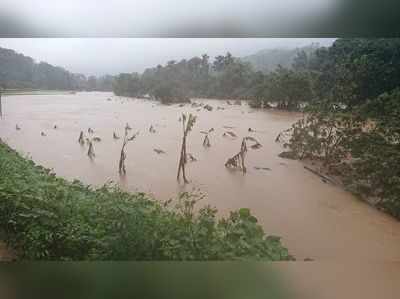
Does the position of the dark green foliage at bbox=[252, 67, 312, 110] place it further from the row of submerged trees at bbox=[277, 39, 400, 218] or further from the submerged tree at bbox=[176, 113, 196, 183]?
the submerged tree at bbox=[176, 113, 196, 183]

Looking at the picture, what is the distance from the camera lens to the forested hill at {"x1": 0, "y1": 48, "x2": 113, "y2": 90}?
2.12 m

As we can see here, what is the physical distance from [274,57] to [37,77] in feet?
4.60

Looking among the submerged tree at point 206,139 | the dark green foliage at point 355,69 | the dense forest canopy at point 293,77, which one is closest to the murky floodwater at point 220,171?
the submerged tree at point 206,139

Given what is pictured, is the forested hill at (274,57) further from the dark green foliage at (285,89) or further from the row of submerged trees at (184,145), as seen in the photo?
the row of submerged trees at (184,145)

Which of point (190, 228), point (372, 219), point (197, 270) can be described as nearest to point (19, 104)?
point (190, 228)

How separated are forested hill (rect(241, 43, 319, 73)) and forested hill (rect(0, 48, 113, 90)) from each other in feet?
2.91

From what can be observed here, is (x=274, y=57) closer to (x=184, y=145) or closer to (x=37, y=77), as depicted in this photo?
(x=184, y=145)

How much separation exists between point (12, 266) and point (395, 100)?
7.68 ft

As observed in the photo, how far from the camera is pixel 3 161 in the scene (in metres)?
2.13

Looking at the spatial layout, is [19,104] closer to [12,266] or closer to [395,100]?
[12,266]

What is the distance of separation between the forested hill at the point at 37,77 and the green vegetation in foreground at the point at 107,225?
382 mm

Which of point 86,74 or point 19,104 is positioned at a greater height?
point 86,74

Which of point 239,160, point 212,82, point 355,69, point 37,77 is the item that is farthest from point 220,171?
point 37,77

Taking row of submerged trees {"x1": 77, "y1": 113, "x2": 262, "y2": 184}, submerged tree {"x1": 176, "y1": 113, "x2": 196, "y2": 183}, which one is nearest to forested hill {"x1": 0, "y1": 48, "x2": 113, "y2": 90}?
row of submerged trees {"x1": 77, "y1": 113, "x2": 262, "y2": 184}
